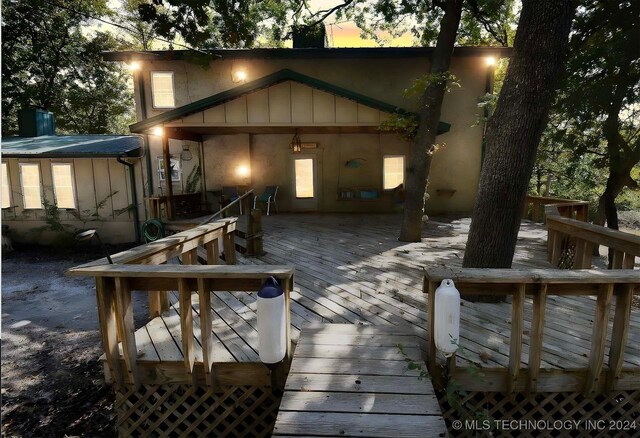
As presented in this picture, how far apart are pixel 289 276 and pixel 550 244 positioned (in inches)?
206

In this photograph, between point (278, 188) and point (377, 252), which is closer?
point (377, 252)

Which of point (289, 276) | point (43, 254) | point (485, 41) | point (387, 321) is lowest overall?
point (43, 254)

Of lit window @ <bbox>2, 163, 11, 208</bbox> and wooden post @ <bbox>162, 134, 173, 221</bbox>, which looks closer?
wooden post @ <bbox>162, 134, 173, 221</bbox>

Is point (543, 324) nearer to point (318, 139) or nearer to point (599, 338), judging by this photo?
point (599, 338)

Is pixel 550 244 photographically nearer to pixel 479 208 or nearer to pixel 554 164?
pixel 479 208

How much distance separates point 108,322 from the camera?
2762mm

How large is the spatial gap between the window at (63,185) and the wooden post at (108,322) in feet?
35.2

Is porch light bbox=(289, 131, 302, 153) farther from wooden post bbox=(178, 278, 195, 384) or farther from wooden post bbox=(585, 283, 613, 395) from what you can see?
wooden post bbox=(585, 283, 613, 395)

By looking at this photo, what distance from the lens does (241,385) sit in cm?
290

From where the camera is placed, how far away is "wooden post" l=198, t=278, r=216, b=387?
2686 millimetres

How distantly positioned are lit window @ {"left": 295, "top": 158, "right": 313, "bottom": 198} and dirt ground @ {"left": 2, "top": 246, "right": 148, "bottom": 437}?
18.4ft

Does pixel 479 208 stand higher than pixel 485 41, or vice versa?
pixel 485 41

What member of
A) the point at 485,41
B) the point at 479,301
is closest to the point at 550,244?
the point at 479,301

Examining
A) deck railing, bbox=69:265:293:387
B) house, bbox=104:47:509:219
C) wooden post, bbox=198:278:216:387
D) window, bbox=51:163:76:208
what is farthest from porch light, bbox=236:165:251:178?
wooden post, bbox=198:278:216:387
